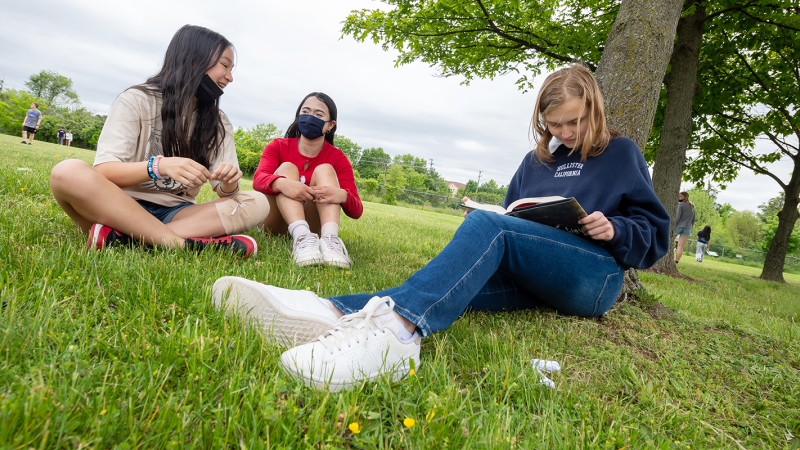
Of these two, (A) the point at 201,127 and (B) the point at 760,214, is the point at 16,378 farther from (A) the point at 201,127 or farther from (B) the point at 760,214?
(B) the point at 760,214

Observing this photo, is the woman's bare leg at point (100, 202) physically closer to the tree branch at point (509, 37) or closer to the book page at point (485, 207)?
the book page at point (485, 207)

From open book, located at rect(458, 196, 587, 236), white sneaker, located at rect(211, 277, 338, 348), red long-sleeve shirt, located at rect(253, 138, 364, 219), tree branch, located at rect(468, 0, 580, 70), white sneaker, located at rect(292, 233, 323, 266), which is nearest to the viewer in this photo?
white sneaker, located at rect(211, 277, 338, 348)

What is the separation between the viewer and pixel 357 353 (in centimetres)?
146

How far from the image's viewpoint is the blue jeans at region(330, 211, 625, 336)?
168cm

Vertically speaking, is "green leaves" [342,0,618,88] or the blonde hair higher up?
"green leaves" [342,0,618,88]

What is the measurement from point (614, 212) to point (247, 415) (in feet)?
6.45

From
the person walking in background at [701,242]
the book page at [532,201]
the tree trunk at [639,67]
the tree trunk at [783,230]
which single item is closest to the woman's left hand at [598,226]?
the book page at [532,201]

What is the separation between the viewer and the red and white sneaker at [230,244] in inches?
106

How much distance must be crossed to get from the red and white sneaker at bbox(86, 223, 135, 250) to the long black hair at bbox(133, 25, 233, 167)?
567mm

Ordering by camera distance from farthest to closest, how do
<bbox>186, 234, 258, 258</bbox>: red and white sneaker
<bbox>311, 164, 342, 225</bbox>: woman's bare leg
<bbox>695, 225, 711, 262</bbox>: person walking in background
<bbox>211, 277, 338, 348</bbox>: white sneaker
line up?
1. <bbox>695, 225, 711, 262</bbox>: person walking in background
2. <bbox>311, 164, 342, 225</bbox>: woman's bare leg
3. <bbox>186, 234, 258, 258</bbox>: red and white sneaker
4. <bbox>211, 277, 338, 348</bbox>: white sneaker

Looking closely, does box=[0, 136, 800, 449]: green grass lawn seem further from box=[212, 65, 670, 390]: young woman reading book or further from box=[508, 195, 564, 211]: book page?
box=[508, 195, 564, 211]: book page

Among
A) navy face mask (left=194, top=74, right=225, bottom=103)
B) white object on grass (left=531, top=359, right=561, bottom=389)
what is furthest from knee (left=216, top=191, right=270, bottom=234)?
white object on grass (left=531, top=359, right=561, bottom=389)

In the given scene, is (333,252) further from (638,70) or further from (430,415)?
(638,70)

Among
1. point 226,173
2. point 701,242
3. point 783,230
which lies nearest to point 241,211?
point 226,173
